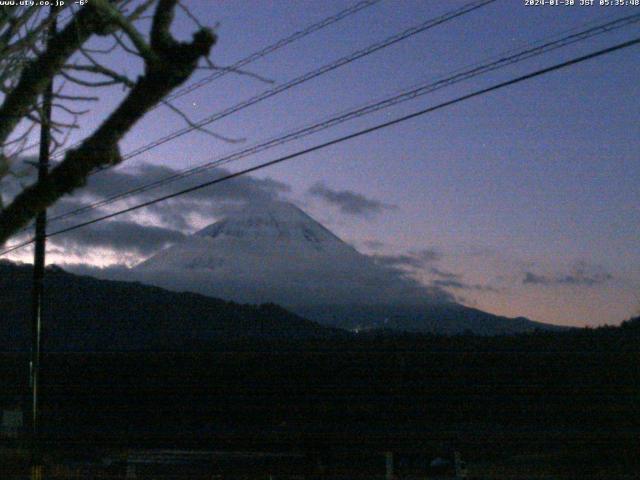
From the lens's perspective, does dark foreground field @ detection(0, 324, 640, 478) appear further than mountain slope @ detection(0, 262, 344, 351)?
No

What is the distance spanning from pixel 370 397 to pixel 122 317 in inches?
598

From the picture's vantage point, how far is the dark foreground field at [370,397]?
2344cm

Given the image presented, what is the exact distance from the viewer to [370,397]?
31453 mm

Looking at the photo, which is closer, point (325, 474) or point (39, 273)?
point (39, 273)

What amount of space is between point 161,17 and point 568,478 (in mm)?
15580

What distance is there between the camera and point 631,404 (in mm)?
25719

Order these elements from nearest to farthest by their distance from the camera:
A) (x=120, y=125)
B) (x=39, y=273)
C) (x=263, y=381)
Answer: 1. (x=120, y=125)
2. (x=39, y=273)
3. (x=263, y=381)

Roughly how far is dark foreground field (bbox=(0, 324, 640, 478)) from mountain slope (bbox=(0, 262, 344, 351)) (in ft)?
13.5

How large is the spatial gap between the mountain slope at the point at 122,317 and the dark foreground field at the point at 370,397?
412 centimetres

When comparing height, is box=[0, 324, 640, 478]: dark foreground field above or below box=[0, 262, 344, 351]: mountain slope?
below

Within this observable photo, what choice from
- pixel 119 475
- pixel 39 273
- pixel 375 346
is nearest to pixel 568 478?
pixel 119 475

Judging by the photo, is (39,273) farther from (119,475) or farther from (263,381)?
(263,381)

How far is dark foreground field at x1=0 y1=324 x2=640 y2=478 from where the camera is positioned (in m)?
23.4

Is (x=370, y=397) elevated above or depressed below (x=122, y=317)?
below
